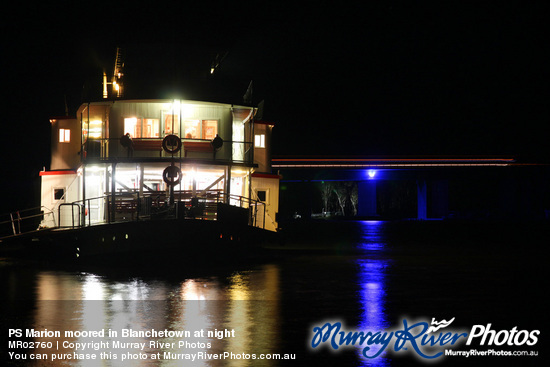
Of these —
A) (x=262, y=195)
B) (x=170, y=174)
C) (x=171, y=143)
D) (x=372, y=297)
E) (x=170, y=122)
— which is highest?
(x=170, y=122)

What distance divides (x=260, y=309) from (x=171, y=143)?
38.0 ft

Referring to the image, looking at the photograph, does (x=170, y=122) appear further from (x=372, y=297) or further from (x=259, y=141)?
(x=372, y=297)

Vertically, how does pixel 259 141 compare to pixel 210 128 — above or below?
below

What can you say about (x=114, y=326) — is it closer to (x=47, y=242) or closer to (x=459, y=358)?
(x=459, y=358)

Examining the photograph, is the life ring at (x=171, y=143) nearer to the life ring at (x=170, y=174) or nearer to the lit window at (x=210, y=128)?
the life ring at (x=170, y=174)

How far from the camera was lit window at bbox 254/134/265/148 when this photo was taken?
28.8 m

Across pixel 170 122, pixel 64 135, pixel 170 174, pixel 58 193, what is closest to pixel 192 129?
pixel 170 122

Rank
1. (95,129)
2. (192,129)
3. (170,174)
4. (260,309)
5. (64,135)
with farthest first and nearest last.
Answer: (64,135) → (95,129) → (192,129) → (170,174) → (260,309)

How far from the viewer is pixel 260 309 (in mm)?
10727

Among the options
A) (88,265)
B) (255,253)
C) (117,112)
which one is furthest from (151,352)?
(117,112)

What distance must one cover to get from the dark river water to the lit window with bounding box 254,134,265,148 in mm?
10421

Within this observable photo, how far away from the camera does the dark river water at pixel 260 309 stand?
7566 millimetres

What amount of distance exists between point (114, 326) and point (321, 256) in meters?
13.1

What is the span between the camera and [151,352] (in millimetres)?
7625
